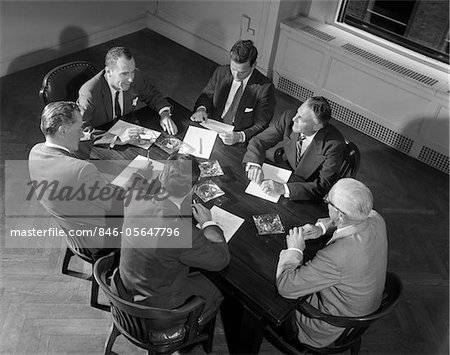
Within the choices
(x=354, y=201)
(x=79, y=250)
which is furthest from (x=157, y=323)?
(x=354, y=201)

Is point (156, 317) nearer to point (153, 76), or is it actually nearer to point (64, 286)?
point (64, 286)

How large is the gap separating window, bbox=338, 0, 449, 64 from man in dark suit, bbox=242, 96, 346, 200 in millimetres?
2510

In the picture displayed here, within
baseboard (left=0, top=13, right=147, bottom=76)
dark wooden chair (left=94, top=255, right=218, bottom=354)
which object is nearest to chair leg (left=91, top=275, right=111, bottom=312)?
dark wooden chair (left=94, top=255, right=218, bottom=354)

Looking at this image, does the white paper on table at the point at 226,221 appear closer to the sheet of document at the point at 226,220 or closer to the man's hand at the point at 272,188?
the sheet of document at the point at 226,220

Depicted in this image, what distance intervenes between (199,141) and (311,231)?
1097 millimetres

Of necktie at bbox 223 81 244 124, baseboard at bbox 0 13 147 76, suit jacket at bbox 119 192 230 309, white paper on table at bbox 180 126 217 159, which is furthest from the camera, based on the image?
baseboard at bbox 0 13 147 76

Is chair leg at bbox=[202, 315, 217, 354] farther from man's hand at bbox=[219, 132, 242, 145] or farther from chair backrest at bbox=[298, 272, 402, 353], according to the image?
man's hand at bbox=[219, 132, 242, 145]

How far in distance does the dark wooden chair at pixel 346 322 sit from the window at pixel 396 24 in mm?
3257

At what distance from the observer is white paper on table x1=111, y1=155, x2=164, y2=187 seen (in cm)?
317

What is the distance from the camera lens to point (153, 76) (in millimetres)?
6070

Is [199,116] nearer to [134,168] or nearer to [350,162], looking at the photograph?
[134,168]

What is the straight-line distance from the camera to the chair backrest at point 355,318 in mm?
2631

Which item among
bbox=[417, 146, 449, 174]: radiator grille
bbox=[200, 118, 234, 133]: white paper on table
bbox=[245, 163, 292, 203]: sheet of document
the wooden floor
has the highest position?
bbox=[200, 118, 234, 133]: white paper on table

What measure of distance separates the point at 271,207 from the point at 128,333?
1146mm
